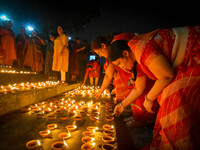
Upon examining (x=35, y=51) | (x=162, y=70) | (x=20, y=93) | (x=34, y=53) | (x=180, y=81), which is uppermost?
(x=35, y=51)

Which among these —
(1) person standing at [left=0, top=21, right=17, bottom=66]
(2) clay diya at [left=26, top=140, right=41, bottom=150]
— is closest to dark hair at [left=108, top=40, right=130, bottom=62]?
(2) clay diya at [left=26, top=140, right=41, bottom=150]

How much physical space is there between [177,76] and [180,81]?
6 centimetres

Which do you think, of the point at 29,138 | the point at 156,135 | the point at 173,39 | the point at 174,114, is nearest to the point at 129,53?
the point at 173,39

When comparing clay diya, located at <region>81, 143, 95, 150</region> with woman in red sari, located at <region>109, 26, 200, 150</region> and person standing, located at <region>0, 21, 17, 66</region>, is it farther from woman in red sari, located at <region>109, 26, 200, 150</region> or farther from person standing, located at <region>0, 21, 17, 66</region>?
person standing, located at <region>0, 21, 17, 66</region>

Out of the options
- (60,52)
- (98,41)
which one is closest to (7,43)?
(60,52)

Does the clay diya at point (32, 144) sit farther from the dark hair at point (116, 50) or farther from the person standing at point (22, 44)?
the person standing at point (22, 44)

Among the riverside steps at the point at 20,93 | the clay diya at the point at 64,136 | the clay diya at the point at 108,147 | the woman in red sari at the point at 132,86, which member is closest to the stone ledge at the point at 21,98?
the riverside steps at the point at 20,93

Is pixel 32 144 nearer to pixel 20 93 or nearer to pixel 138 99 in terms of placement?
pixel 20 93

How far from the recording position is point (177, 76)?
4.43 ft

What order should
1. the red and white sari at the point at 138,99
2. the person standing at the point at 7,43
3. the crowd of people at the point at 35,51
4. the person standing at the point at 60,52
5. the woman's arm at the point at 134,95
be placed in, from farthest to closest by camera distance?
the person standing at the point at 60,52 → the crowd of people at the point at 35,51 → the person standing at the point at 7,43 → the red and white sari at the point at 138,99 → the woman's arm at the point at 134,95

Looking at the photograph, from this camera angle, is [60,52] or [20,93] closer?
[20,93]

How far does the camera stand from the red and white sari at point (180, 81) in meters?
1.20

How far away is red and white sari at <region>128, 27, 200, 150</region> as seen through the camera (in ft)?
3.92

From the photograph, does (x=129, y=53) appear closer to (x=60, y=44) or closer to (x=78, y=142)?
(x=78, y=142)
